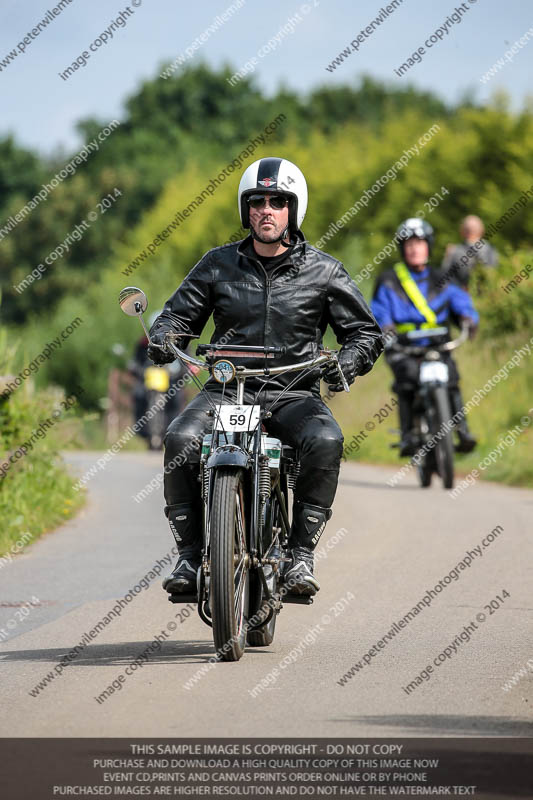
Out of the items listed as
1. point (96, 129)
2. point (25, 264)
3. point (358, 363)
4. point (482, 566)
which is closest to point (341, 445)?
point (358, 363)

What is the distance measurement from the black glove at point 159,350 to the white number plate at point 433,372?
25.3ft

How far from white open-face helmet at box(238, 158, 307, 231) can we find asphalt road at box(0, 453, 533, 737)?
1995 millimetres

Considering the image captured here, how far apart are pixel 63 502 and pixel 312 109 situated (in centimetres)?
6114

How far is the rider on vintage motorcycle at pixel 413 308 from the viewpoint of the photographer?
576 inches

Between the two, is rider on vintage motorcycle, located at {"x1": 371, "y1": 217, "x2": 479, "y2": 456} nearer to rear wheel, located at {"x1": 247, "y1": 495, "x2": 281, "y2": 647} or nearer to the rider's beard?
the rider's beard

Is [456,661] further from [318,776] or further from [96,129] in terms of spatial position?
[96,129]

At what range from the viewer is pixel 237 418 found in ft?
22.0

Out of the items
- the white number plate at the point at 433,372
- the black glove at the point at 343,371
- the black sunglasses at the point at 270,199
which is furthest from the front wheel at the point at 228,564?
the white number plate at the point at 433,372

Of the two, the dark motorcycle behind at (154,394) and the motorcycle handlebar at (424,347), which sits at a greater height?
the motorcycle handlebar at (424,347)

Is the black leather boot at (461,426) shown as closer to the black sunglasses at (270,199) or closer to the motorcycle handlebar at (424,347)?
the motorcycle handlebar at (424,347)

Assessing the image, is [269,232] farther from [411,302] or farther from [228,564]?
[411,302]

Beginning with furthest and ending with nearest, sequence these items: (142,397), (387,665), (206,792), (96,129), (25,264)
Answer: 1. (96,129)
2. (25,264)
3. (142,397)
4. (387,665)
5. (206,792)

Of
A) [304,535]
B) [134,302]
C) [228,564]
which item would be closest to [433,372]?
[304,535]

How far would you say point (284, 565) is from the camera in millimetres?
7066
